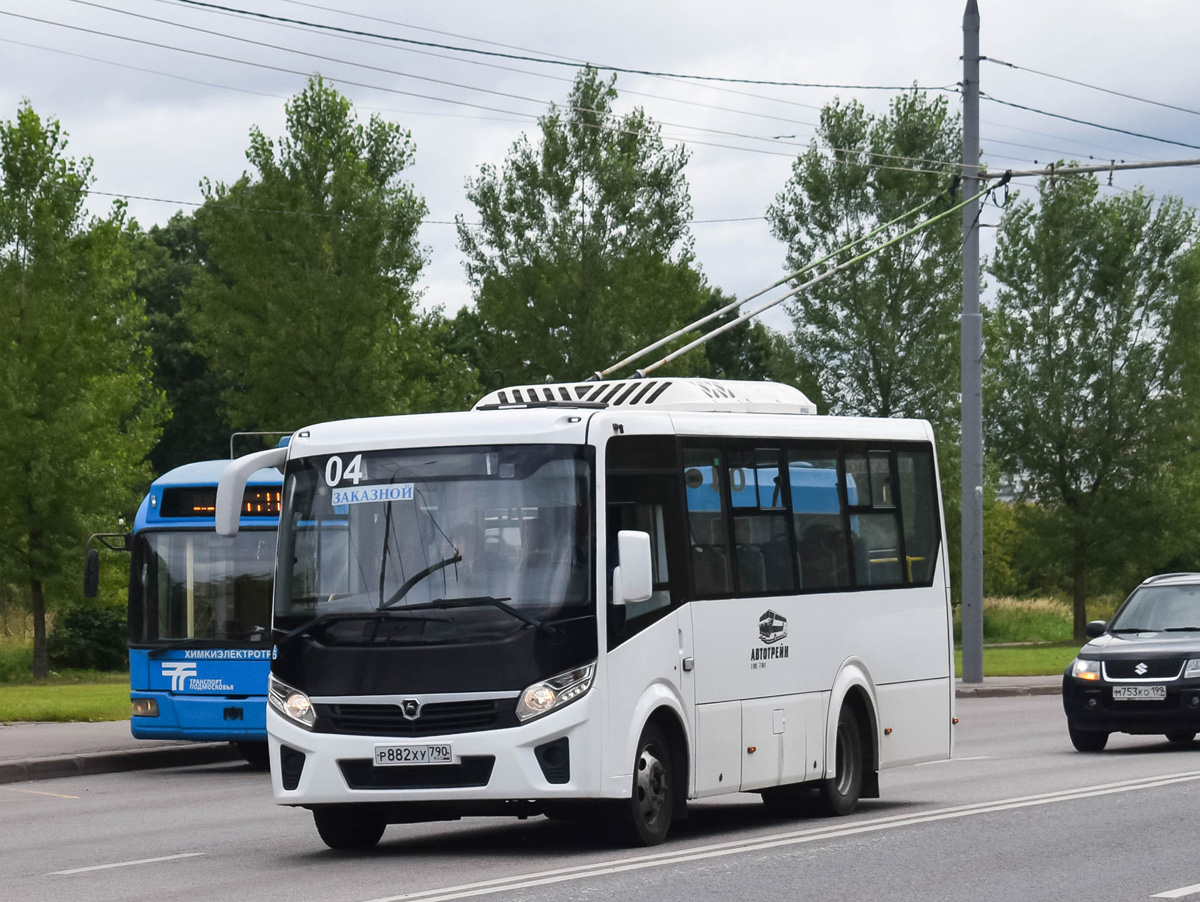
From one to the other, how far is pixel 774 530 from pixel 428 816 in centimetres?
323

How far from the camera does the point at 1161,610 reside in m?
19.9

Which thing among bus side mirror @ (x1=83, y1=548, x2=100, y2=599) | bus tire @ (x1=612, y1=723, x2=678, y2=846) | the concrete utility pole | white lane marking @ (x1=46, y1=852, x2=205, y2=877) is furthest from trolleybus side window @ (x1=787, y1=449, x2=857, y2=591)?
the concrete utility pole

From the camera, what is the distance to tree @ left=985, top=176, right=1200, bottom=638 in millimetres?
54219

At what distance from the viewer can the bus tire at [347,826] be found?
11.8 metres

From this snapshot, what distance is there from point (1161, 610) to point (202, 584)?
9.46 meters

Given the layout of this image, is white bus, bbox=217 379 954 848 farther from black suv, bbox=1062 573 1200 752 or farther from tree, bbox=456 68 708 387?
tree, bbox=456 68 708 387

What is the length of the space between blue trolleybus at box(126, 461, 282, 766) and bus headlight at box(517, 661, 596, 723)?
8.55 metres

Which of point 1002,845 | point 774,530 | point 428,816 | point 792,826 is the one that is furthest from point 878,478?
point 428,816

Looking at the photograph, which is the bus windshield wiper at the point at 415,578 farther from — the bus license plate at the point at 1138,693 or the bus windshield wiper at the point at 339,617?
the bus license plate at the point at 1138,693

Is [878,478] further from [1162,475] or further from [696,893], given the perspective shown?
[1162,475]

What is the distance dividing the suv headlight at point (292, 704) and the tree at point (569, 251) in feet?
109

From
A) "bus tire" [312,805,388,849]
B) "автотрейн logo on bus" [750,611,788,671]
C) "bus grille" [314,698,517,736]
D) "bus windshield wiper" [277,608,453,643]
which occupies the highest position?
"bus windshield wiper" [277,608,453,643]

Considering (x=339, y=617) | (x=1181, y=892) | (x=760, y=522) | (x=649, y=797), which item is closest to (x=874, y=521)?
(x=760, y=522)

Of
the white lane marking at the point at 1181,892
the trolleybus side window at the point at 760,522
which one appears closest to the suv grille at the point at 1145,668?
the trolleybus side window at the point at 760,522
